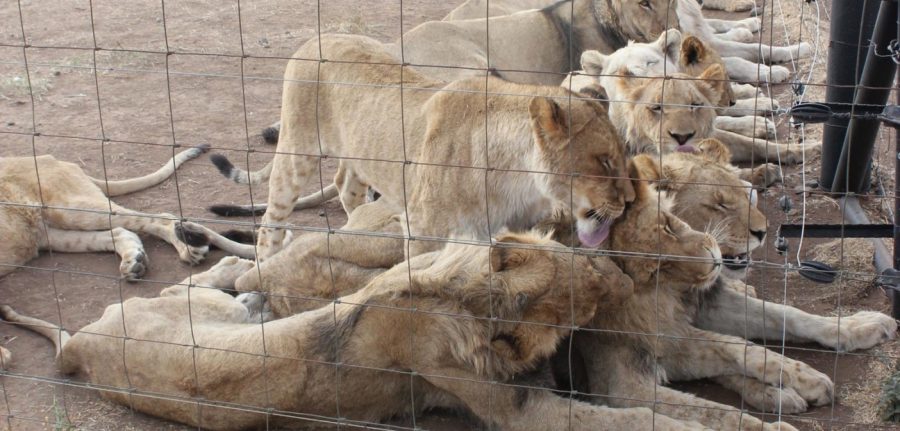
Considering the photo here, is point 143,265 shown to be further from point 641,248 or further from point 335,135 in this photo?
point 641,248

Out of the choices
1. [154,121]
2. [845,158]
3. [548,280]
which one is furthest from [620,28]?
[548,280]

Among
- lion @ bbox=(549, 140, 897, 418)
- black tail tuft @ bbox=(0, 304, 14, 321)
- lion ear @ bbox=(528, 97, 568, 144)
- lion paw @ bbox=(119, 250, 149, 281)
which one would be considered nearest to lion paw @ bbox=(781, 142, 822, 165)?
lion @ bbox=(549, 140, 897, 418)

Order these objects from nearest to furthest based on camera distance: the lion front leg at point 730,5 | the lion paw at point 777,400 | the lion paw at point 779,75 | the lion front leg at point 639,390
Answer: the lion front leg at point 639,390
the lion paw at point 777,400
the lion paw at point 779,75
the lion front leg at point 730,5

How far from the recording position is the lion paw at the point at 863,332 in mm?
4219

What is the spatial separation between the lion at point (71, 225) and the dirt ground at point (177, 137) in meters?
0.08

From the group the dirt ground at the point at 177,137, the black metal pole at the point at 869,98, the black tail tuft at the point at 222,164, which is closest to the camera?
the dirt ground at the point at 177,137

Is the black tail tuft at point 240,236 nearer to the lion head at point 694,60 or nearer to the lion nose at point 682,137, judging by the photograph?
the lion nose at point 682,137

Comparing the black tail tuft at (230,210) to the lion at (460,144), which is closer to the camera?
the lion at (460,144)

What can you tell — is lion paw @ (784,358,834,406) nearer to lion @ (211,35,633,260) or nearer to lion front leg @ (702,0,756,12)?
lion @ (211,35,633,260)

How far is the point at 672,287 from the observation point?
416 centimetres

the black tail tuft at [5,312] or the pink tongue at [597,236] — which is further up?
the pink tongue at [597,236]

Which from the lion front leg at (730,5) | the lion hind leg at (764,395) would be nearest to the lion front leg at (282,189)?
the lion hind leg at (764,395)

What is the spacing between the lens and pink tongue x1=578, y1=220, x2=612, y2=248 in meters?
4.01

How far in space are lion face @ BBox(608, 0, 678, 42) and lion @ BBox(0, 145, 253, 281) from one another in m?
3.39
